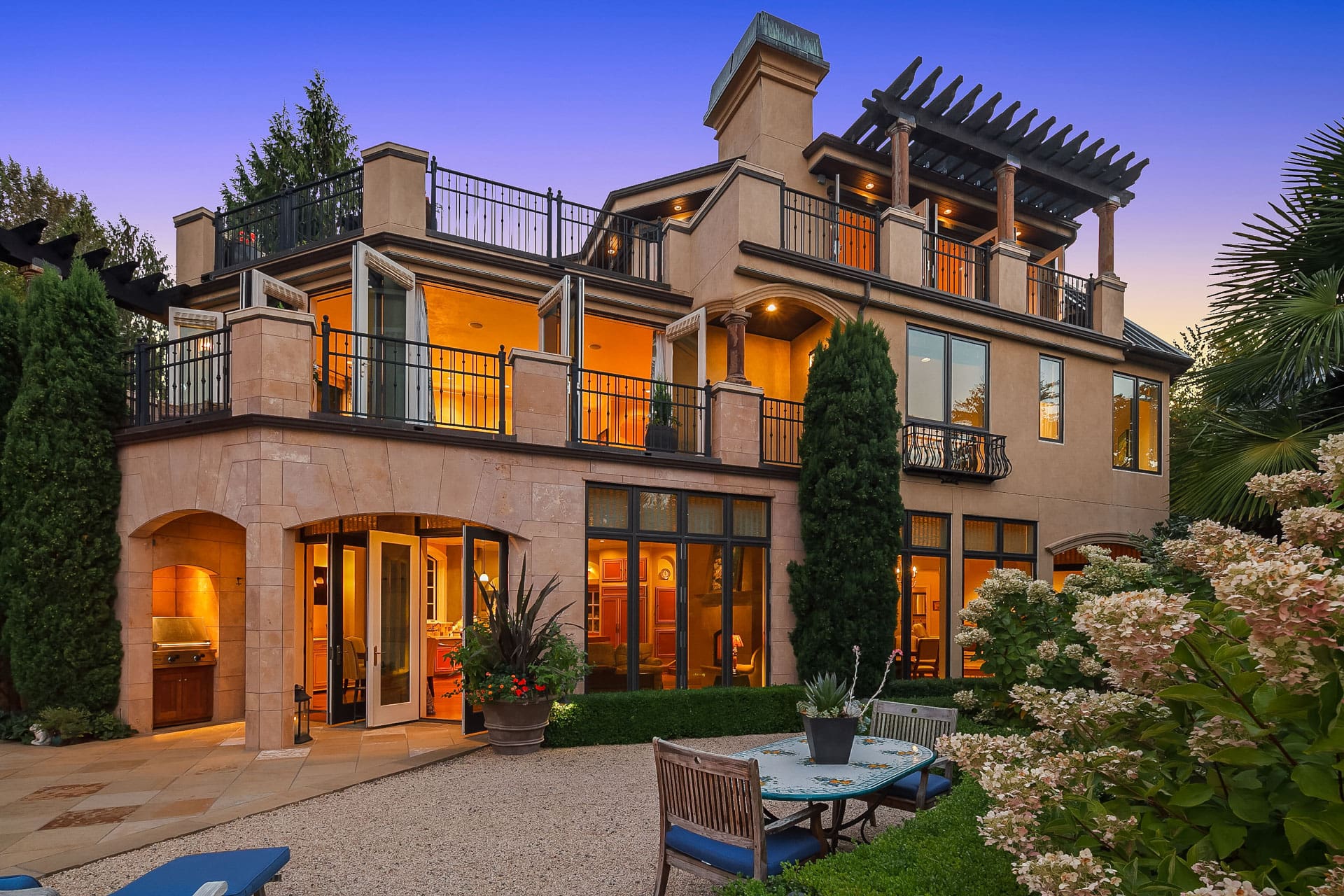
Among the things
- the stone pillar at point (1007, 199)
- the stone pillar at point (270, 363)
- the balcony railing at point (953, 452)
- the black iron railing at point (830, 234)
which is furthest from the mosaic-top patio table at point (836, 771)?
the stone pillar at point (1007, 199)

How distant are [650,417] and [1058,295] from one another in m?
9.84

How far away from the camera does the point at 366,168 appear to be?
11.7 metres

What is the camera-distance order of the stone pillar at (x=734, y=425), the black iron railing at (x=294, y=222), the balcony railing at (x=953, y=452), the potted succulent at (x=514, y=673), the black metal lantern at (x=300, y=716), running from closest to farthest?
1. the potted succulent at (x=514, y=673)
2. the black metal lantern at (x=300, y=716)
3. the stone pillar at (x=734, y=425)
4. the black iron railing at (x=294, y=222)
5. the balcony railing at (x=953, y=452)

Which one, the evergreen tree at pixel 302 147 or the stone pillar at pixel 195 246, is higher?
the evergreen tree at pixel 302 147

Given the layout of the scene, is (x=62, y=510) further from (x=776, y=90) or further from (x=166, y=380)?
(x=776, y=90)

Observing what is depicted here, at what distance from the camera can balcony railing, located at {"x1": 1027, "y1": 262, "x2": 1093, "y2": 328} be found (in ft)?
50.5

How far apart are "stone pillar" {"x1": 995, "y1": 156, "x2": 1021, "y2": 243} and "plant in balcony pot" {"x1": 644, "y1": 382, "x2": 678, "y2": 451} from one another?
→ 8092 mm

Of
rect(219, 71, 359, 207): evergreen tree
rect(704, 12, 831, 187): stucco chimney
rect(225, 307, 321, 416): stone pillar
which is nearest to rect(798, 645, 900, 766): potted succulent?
rect(225, 307, 321, 416): stone pillar

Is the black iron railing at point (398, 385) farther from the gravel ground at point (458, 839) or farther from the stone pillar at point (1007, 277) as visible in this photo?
the stone pillar at point (1007, 277)

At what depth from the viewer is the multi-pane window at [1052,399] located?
593 inches

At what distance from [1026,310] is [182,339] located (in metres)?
14.4

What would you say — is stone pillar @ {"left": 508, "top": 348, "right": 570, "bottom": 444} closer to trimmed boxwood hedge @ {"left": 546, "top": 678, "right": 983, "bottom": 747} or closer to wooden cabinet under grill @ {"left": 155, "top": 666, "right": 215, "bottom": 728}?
trimmed boxwood hedge @ {"left": 546, "top": 678, "right": 983, "bottom": 747}

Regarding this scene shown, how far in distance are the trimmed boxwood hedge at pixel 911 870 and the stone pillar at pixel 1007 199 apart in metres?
13.3

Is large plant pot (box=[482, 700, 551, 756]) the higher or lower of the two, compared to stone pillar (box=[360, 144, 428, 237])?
lower
